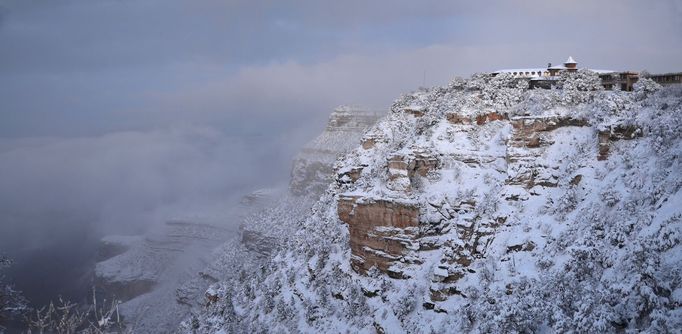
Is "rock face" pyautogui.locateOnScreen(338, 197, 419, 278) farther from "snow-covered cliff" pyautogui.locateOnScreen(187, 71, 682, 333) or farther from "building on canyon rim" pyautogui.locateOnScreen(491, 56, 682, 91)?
"building on canyon rim" pyautogui.locateOnScreen(491, 56, 682, 91)

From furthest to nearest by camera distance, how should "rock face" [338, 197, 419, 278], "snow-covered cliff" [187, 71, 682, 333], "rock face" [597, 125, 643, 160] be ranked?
"rock face" [338, 197, 419, 278], "rock face" [597, 125, 643, 160], "snow-covered cliff" [187, 71, 682, 333]

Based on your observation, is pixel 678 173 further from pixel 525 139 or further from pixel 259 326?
pixel 259 326

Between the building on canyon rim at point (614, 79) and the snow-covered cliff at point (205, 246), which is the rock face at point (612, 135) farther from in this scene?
the snow-covered cliff at point (205, 246)

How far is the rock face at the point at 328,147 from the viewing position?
136250mm

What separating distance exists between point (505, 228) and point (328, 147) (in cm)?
10461

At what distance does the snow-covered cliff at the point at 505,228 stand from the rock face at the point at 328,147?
7532 cm

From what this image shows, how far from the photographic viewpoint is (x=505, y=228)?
4122 cm

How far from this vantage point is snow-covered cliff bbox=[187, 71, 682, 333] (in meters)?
29.2

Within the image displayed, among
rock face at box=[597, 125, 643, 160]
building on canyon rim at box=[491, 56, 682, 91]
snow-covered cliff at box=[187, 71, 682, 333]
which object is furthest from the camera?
building on canyon rim at box=[491, 56, 682, 91]

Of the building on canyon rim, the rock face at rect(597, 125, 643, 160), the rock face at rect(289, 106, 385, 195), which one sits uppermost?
the building on canyon rim

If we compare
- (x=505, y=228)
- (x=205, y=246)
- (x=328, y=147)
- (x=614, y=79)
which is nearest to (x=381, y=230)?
(x=505, y=228)

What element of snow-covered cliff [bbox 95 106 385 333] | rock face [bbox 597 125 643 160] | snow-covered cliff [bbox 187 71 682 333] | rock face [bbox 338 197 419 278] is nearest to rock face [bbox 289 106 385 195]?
snow-covered cliff [bbox 95 106 385 333]

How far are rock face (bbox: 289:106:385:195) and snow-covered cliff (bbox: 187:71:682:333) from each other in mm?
75316

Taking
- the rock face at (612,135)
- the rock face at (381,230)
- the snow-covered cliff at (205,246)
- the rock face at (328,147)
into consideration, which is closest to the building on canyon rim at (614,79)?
the rock face at (612,135)
